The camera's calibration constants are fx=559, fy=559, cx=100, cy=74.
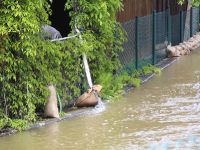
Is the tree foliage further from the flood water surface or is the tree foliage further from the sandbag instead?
the flood water surface

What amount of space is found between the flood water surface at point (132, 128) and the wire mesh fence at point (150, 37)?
2008mm

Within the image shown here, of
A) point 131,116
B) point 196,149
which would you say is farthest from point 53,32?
point 196,149

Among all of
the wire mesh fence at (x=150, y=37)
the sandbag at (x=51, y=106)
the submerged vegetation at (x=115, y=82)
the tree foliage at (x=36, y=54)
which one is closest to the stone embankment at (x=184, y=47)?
the wire mesh fence at (x=150, y=37)

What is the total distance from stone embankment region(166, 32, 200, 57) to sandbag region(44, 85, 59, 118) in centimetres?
888

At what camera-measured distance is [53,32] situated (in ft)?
35.2

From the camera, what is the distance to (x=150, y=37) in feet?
52.2

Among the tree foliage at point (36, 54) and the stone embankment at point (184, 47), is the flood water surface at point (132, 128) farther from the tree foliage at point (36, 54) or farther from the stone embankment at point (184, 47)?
the stone embankment at point (184, 47)

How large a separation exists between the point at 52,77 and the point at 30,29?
1.19 metres

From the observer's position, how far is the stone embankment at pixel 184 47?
18.1 m

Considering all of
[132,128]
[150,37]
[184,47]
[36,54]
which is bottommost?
[132,128]

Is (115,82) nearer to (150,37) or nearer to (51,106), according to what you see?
(51,106)

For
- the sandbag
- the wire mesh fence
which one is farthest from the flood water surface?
the wire mesh fence

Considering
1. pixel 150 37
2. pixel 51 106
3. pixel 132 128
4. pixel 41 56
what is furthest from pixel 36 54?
pixel 150 37

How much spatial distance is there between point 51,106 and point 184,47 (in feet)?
34.4
